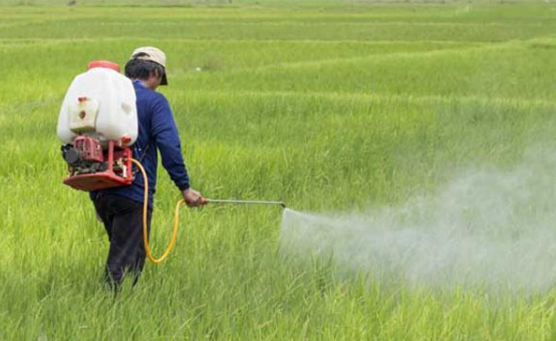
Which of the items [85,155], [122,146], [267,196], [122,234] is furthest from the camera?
[267,196]

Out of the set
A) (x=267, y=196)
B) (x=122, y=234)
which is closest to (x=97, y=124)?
(x=122, y=234)

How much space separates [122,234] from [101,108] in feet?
1.84

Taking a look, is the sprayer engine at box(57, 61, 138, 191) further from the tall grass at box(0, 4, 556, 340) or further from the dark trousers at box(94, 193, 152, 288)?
the tall grass at box(0, 4, 556, 340)

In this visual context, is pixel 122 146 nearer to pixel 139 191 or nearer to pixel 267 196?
pixel 139 191

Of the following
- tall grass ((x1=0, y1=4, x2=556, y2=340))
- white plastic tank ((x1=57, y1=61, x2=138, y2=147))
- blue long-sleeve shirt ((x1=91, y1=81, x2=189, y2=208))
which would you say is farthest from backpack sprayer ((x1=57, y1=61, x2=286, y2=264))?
tall grass ((x1=0, y1=4, x2=556, y2=340))

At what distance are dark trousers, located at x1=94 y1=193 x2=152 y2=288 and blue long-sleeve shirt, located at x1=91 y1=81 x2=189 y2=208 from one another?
0.11 ft

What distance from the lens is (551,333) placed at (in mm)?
2551

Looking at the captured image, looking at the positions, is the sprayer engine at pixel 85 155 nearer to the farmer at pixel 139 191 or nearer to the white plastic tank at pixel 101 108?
the white plastic tank at pixel 101 108

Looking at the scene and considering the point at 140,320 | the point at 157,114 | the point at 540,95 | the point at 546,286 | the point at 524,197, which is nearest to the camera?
the point at 140,320

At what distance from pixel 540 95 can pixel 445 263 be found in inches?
261

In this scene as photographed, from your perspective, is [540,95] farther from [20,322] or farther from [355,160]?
[20,322]

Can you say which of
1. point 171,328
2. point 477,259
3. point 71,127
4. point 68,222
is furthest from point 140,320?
point 477,259

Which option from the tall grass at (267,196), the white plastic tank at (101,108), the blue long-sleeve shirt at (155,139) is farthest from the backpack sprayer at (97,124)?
the tall grass at (267,196)

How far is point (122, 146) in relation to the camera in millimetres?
2627
